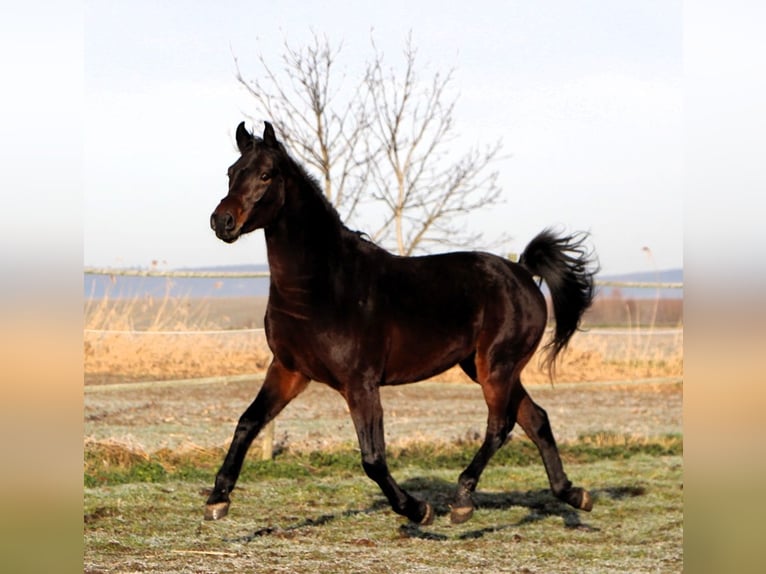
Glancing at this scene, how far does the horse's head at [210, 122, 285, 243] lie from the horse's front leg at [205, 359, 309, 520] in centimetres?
88

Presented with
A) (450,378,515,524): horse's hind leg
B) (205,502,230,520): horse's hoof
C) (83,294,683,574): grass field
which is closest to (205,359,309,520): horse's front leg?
(205,502,230,520): horse's hoof

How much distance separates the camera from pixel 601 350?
13.6 metres

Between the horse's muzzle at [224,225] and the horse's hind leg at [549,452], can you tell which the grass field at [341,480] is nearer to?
the horse's hind leg at [549,452]

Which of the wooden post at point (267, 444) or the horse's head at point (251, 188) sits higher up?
the horse's head at point (251, 188)

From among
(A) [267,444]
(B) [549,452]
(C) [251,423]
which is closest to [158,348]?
(A) [267,444]

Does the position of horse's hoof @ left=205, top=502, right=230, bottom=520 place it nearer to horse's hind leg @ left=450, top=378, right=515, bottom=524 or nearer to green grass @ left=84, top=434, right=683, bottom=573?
green grass @ left=84, top=434, right=683, bottom=573

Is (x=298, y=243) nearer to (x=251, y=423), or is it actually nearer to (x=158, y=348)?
(x=251, y=423)

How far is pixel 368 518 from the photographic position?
6.14 m

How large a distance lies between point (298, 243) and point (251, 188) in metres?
0.43

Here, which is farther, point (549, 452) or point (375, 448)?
point (549, 452)

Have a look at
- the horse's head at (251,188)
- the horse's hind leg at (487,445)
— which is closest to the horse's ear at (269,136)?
the horse's head at (251,188)

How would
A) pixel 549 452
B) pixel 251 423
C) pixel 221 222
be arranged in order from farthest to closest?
1. pixel 549 452
2. pixel 251 423
3. pixel 221 222

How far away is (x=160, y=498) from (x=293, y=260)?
99.7 inches

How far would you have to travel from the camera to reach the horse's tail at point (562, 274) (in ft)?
20.0
